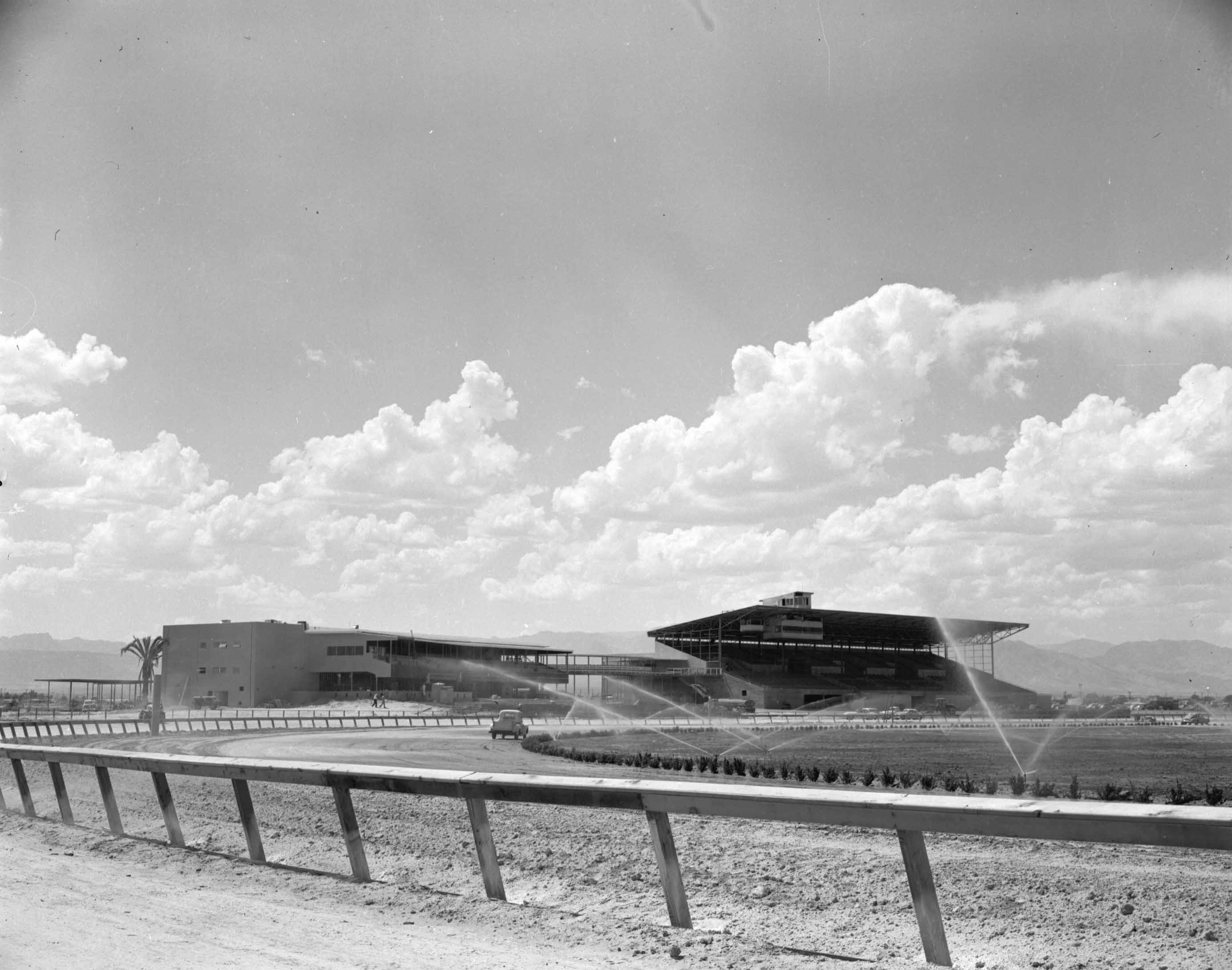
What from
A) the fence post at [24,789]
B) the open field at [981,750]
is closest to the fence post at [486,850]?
the fence post at [24,789]

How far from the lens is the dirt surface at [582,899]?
703 centimetres

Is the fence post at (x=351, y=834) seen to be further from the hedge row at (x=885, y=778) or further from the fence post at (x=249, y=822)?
the hedge row at (x=885, y=778)

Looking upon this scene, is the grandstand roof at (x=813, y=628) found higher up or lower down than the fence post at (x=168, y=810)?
lower down

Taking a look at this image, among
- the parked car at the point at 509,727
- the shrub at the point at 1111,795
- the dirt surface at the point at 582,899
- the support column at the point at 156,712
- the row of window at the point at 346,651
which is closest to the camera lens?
the dirt surface at the point at 582,899

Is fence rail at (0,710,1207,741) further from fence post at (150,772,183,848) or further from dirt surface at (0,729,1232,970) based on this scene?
dirt surface at (0,729,1232,970)

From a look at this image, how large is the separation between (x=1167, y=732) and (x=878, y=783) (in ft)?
166

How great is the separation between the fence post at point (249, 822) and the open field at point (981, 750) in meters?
16.4

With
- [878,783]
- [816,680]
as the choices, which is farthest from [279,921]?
[816,680]

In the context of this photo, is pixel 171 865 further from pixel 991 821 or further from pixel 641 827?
pixel 991 821

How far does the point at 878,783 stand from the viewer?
2564 centimetres


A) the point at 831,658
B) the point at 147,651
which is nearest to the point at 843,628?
the point at 831,658

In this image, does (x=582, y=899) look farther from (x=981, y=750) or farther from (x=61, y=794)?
(x=981, y=750)

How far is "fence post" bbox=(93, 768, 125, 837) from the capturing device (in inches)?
501

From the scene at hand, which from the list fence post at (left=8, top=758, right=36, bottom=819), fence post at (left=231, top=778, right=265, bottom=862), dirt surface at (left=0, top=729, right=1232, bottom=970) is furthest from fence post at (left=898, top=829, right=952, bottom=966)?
fence post at (left=8, top=758, right=36, bottom=819)
